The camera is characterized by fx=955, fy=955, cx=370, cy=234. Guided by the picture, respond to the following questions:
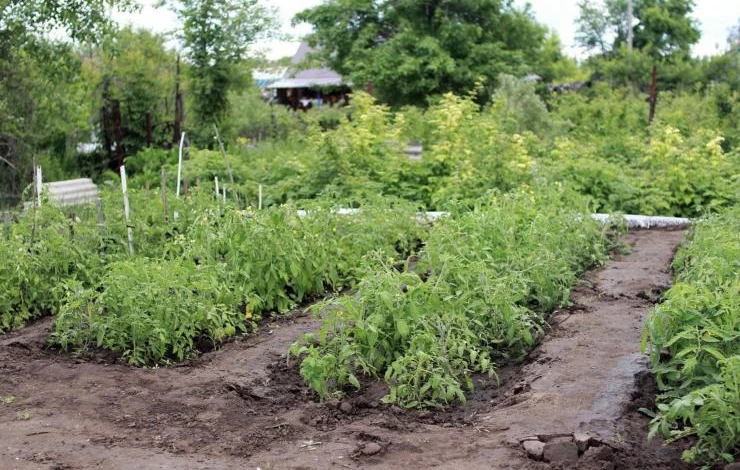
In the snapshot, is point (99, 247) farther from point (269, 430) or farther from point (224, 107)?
point (224, 107)

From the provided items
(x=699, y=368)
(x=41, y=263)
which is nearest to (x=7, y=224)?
(x=41, y=263)

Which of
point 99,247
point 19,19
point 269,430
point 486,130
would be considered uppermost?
point 19,19

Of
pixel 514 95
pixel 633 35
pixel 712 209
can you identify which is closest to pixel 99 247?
pixel 712 209

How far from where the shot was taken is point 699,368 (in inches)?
186

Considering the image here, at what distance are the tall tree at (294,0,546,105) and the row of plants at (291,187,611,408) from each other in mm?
16906

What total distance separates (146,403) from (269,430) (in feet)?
2.84

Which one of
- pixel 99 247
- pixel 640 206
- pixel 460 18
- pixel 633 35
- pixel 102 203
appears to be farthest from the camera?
pixel 633 35

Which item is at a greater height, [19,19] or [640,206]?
[19,19]

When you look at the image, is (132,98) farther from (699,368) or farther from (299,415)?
(699,368)

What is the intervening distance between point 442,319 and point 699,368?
160 centimetres

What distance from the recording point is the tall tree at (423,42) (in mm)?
24500

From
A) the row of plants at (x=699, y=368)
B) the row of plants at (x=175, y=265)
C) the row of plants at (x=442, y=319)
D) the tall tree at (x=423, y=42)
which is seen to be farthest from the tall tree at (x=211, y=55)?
the row of plants at (x=699, y=368)

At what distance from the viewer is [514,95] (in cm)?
1723

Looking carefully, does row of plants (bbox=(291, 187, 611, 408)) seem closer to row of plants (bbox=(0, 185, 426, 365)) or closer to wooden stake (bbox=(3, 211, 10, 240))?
row of plants (bbox=(0, 185, 426, 365))
